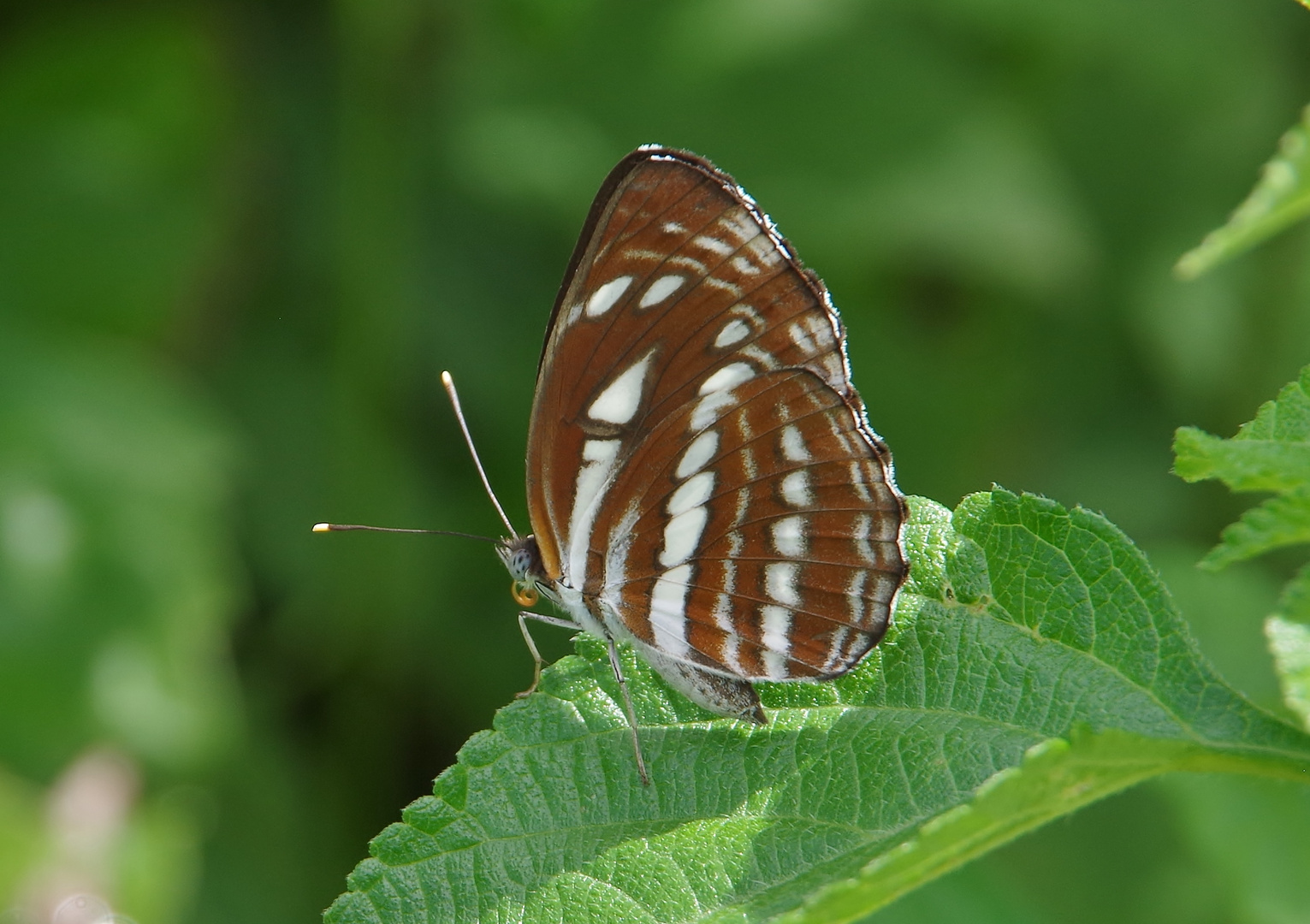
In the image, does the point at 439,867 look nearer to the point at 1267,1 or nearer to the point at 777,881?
the point at 777,881

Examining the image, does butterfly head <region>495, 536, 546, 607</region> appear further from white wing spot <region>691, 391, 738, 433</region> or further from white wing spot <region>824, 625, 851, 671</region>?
white wing spot <region>824, 625, 851, 671</region>

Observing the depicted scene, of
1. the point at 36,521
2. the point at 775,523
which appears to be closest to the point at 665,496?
the point at 775,523

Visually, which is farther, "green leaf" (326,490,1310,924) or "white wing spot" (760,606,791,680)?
"white wing spot" (760,606,791,680)

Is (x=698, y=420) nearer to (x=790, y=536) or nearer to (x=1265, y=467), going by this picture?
(x=790, y=536)

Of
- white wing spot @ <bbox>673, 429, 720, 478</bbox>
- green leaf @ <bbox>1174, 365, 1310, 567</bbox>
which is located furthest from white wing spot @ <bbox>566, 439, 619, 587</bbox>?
green leaf @ <bbox>1174, 365, 1310, 567</bbox>

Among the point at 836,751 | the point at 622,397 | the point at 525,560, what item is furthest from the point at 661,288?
the point at 836,751
